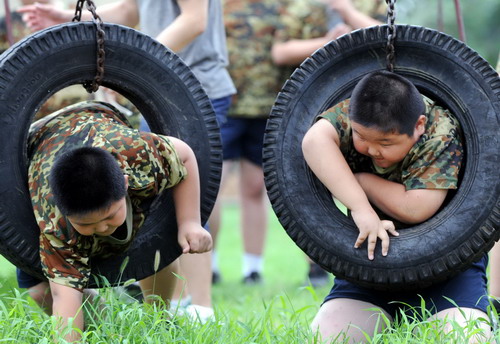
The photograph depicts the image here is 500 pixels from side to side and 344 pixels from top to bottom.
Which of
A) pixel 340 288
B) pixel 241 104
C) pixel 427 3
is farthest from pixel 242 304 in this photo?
pixel 427 3

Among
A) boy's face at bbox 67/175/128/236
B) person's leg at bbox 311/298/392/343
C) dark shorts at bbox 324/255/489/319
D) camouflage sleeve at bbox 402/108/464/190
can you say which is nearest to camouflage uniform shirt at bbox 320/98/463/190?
camouflage sleeve at bbox 402/108/464/190

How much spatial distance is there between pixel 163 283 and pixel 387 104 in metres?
1.29

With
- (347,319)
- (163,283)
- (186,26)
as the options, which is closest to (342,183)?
(347,319)

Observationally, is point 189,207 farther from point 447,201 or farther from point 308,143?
point 447,201

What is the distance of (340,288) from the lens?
3.58 meters

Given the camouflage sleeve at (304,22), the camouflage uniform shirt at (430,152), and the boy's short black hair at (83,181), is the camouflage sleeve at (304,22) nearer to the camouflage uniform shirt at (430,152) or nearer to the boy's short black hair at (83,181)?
the camouflage uniform shirt at (430,152)

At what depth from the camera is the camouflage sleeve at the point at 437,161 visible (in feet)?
10.7

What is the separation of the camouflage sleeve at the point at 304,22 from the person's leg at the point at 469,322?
9.38ft

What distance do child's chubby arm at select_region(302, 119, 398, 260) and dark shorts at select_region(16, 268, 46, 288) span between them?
1.34 m

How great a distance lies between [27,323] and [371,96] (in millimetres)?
1497

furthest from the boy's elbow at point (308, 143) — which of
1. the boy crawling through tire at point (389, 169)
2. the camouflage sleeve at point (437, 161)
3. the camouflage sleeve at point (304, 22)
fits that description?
the camouflage sleeve at point (304, 22)

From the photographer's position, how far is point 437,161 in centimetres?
327

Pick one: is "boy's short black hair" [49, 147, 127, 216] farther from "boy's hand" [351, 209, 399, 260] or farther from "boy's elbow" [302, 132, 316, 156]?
"boy's hand" [351, 209, 399, 260]

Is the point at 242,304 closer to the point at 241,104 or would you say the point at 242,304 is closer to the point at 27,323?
the point at 241,104
